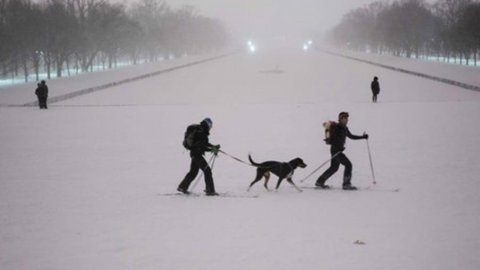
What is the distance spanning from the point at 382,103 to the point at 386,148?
12.9 meters

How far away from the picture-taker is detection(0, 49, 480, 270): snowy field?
7371 mm

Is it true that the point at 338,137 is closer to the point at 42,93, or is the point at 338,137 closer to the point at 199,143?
the point at 199,143

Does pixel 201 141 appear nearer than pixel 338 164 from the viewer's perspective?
Yes

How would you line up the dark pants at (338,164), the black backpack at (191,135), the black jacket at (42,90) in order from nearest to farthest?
the black backpack at (191,135), the dark pants at (338,164), the black jacket at (42,90)

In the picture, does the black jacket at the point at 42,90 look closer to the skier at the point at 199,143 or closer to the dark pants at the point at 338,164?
the skier at the point at 199,143

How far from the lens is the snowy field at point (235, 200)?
737 cm

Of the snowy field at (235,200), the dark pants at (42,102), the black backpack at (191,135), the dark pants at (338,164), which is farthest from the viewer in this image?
the dark pants at (42,102)

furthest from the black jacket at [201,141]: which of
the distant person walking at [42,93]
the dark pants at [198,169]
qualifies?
the distant person walking at [42,93]

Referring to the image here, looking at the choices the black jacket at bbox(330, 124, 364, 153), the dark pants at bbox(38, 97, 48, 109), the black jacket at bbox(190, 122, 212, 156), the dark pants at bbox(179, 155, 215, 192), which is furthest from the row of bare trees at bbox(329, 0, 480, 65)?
the black jacket at bbox(190, 122, 212, 156)

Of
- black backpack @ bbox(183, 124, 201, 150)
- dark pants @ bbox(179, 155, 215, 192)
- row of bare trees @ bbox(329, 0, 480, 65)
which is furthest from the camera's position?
row of bare trees @ bbox(329, 0, 480, 65)

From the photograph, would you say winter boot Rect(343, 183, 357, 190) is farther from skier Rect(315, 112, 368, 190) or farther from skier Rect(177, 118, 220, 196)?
skier Rect(177, 118, 220, 196)

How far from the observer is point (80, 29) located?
6262 cm

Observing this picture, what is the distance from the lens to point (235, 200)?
10188 millimetres

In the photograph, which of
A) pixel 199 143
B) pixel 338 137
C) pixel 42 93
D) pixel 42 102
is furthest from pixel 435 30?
pixel 199 143
